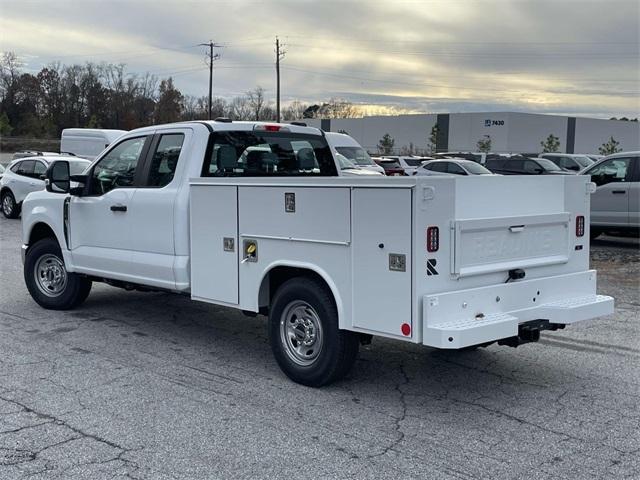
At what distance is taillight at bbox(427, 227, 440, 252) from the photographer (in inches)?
189

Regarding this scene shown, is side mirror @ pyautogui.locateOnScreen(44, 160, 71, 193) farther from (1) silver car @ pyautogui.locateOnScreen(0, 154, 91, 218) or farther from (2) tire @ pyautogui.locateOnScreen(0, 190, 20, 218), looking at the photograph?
(2) tire @ pyautogui.locateOnScreen(0, 190, 20, 218)

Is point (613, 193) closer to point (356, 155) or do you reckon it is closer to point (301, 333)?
point (301, 333)

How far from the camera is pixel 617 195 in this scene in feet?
46.8

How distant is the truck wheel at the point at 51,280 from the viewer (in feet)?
27.5

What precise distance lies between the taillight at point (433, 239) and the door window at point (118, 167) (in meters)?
3.67

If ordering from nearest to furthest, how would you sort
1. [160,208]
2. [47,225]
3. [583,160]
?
[160,208] → [47,225] → [583,160]

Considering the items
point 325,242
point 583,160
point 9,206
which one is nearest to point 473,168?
point 583,160

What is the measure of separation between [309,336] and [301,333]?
90mm

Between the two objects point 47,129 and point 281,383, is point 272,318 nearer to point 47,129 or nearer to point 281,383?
point 281,383

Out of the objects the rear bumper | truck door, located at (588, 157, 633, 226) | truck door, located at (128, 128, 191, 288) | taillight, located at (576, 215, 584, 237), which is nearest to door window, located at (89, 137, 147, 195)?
truck door, located at (128, 128, 191, 288)

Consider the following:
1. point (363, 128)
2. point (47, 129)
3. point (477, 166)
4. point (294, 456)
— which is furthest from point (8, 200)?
point (363, 128)

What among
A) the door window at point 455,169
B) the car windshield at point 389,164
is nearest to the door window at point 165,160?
the door window at point 455,169

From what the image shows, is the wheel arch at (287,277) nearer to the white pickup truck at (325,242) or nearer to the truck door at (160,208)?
the white pickup truck at (325,242)

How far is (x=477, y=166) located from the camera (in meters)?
24.8
